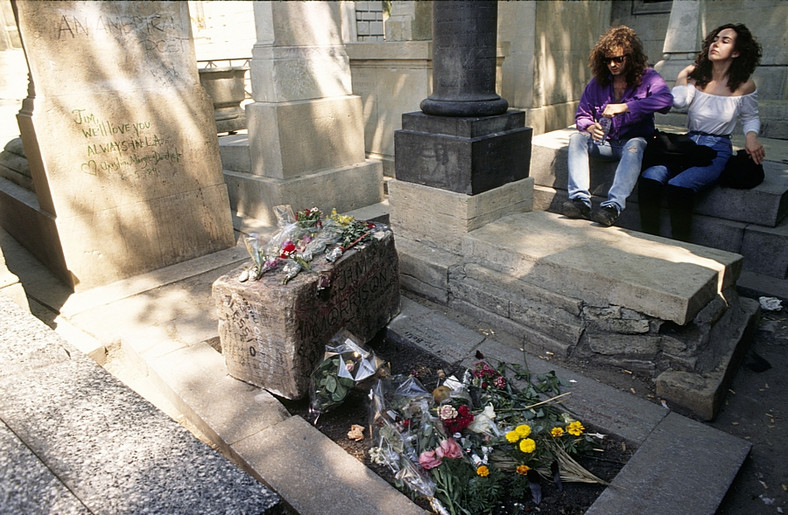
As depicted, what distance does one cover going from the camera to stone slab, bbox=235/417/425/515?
2266mm

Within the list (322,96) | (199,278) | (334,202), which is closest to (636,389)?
(199,278)

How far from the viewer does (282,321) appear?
2.84 meters

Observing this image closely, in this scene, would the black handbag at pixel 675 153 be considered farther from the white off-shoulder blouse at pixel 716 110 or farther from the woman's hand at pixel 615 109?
the woman's hand at pixel 615 109

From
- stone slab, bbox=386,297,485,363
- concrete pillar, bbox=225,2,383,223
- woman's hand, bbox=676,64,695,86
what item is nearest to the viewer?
stone slab, bbox=386,297,485,363

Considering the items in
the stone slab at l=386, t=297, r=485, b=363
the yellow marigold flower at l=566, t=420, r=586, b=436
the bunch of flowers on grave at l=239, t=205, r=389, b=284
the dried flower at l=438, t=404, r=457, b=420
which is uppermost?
the bunch of flowers on grave at l=239, t=205, r=389, b=284

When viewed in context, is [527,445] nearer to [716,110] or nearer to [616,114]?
[616,114]

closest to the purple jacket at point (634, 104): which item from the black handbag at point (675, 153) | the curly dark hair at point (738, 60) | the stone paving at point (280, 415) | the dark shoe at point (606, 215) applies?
the black handbag at point (675, 153)

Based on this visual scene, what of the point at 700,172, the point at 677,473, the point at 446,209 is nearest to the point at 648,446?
the point at 677,473

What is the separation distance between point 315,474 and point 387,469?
36 centimetres

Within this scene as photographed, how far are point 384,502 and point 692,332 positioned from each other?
2.01 meters

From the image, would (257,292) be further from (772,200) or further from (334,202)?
(772,200)

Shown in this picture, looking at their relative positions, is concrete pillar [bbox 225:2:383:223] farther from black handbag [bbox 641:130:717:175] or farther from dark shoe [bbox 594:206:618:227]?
black handbag [bbox 641:130:717:175]

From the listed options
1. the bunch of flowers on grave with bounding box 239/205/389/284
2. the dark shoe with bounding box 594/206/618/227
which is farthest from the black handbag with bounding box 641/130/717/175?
the bunch of flowers on grave with bounding box 239/205/389/284

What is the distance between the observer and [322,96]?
18.7 ft
